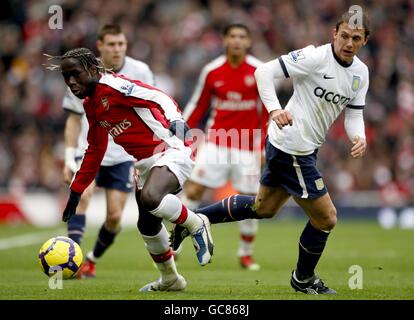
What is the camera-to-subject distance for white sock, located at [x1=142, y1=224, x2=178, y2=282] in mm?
7625

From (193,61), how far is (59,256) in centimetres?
1310

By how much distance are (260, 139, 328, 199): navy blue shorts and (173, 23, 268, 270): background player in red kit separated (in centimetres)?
349

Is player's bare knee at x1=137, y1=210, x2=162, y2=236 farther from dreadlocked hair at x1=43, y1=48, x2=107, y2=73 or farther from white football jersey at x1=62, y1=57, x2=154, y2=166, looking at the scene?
white football jersey at x1=62, y1=57, x2=154, y2=166

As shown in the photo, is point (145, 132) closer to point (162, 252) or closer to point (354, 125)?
point (162, 252)

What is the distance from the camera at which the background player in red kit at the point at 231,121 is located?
11266 mm

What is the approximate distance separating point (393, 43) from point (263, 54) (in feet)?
10.1

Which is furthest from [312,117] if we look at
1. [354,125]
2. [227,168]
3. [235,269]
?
[227,168]

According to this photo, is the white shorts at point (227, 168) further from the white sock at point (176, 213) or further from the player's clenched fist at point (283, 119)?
the player's clenched fist at point (283, 119)

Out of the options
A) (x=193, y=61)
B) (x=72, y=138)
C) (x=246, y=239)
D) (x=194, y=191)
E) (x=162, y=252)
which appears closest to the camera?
(x=162, y=252)

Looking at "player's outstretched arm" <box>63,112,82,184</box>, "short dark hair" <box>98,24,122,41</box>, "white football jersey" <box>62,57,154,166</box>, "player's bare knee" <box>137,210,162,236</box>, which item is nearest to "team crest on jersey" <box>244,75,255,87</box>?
"white football jersey" <box>62,57,154,166</box>

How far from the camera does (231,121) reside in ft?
37.0

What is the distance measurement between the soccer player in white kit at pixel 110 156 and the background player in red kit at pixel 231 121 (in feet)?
5.11

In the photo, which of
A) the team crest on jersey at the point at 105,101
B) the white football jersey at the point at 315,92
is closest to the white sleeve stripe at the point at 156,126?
the team crest on jersey at the point at 105,101
